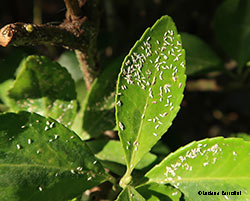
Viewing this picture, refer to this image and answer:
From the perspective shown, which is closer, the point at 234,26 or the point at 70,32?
the point at 70,32

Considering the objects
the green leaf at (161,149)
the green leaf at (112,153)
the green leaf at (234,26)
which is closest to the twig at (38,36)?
the green leaf at (112,153)

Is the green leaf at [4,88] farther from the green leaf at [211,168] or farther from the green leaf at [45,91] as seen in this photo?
the green leaf at [211,168]

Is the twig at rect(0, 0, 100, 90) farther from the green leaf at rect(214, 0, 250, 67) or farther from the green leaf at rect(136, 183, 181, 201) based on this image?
the green leaf at rect(214, 0, 250, 67)

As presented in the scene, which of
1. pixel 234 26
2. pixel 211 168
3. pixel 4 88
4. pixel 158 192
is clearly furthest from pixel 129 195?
pixel 234 26

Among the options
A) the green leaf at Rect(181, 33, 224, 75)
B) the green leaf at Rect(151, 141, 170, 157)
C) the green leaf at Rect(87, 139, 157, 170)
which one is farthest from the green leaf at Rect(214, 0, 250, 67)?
the green leaf at Rect(87, 139, 157, 170)

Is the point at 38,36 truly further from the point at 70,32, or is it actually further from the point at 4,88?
the point at 4,88

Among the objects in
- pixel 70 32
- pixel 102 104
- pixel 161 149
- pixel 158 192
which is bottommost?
pixel 161 149
